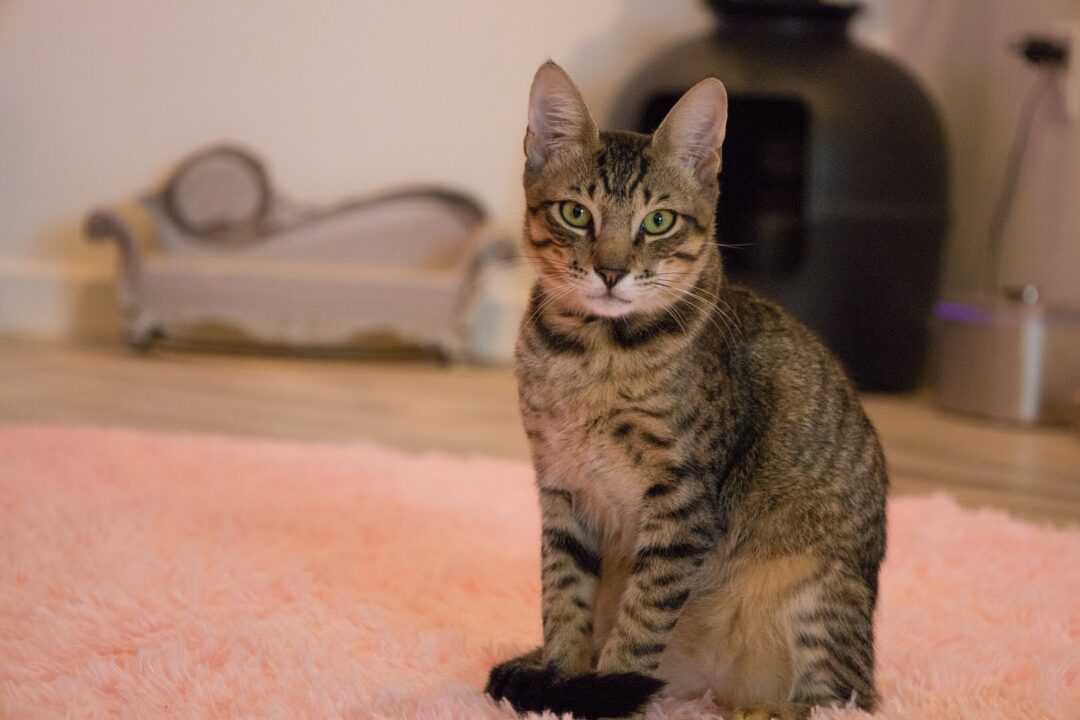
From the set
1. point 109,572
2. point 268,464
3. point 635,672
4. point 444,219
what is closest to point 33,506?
point 109,572

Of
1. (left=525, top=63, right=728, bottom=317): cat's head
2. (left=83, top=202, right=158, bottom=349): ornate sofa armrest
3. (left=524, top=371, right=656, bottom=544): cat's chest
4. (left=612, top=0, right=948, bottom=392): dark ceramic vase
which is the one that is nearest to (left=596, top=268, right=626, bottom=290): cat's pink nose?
(left=525, top=63, right=728, bottom=317): cat's head

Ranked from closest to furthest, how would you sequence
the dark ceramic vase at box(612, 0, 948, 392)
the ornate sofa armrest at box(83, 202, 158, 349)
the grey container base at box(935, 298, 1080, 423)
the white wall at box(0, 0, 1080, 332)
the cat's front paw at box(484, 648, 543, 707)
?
1. the cat's front paw at box(484, 648, 543, 707)
2. the grey container base at box(935, 298, 1080, 423)
3. the dark ceramic vase at box(612, 0, 948, 392)
4. the ornate sofa armrest at box(83, 202, 158, 349)
5. the white wall at box(0, 0, 1080, 332)

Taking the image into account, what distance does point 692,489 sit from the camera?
1.42m

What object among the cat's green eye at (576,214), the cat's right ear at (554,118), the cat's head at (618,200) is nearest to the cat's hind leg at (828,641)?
the cat's head at (618,200)

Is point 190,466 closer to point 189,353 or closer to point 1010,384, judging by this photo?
point 189,353

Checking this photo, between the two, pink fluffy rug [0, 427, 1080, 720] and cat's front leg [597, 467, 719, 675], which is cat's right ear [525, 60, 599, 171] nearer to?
cat's front leg [597, 467, 719, 675]

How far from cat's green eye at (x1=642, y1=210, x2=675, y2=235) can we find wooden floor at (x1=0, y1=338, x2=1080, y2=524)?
1.49 metres

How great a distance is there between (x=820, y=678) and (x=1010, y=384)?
258 cm

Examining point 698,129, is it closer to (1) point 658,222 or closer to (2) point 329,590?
(1) point 658,222

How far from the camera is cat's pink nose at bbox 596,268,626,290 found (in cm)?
141

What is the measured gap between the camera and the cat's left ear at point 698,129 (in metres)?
1.49

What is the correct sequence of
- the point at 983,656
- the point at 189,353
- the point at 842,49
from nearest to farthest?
1. the point at 983,656
2. the point at 842,49
3. the point at 189,353

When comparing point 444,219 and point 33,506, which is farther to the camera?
point 444,219

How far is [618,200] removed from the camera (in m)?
1.45
